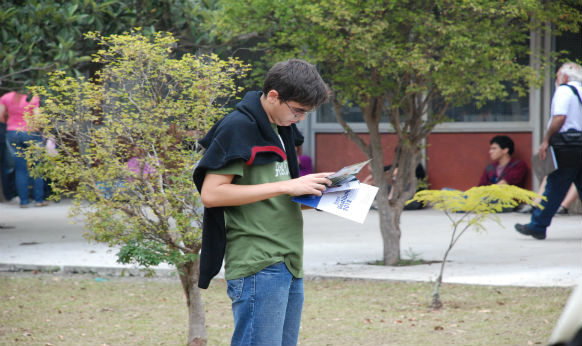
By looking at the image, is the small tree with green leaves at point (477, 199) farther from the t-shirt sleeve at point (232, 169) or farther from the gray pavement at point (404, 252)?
the t-shirt sleeve at point (232, 169)

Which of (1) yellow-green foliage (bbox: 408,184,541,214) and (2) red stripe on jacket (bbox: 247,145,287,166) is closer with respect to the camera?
(2) red stripe on jacket (bbox: 247,145,287,166)

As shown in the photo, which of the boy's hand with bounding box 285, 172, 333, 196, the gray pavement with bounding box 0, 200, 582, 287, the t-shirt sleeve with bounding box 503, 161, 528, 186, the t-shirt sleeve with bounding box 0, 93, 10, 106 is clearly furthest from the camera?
the t-shirt sleeve with bounding box 0, 93, 10, 106

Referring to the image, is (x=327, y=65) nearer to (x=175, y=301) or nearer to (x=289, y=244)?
(x=175, y=301)

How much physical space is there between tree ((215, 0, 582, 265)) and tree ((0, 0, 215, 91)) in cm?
160

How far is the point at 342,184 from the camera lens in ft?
11.2

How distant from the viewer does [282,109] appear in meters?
3.40

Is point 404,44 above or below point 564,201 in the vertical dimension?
above

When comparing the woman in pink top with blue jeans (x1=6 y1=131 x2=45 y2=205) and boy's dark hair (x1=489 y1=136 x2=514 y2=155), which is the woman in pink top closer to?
blue jeans (x1=6 y1=131 x2=45 y2=205)

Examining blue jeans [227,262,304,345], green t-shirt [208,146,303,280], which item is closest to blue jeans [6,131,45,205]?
green t-shirt [208,146,303,280]

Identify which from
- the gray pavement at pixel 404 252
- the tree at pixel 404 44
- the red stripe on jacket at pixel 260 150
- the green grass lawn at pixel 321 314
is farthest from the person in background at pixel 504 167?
the red stripe on jacket at pixel 260 150

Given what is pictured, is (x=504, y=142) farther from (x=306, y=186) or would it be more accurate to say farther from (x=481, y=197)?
(x=306, y=186)

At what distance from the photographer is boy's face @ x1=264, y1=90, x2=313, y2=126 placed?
11.1 feet

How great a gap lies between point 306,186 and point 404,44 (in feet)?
16.3

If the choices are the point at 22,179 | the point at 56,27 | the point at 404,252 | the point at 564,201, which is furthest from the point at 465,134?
the point at 56,27
